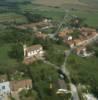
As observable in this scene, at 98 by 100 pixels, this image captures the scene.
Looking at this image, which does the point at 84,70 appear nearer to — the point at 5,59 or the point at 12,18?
the point at 5,59

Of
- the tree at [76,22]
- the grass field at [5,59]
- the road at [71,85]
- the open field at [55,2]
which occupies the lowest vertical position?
the road at [71,85]

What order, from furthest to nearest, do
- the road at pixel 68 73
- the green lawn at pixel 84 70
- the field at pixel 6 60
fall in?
the field at pixel 6 60
the green lawn at pixel 84 70
the road at pixel 68 73

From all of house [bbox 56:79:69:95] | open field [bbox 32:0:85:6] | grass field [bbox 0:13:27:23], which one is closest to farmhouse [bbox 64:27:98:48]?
house [bbox 56:79:69:95]

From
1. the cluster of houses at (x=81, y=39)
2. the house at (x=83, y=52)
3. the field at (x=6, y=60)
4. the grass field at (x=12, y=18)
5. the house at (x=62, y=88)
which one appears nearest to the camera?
the house at (x=62, y=88)

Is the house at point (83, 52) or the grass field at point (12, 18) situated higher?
the grass field at point (12, 18)

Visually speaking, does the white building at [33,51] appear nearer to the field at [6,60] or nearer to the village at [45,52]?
the village at [45,52]

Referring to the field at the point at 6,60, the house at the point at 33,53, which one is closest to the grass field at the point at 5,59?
the field at the point at 6,60

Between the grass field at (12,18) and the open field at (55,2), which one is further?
the open field at (55,2)

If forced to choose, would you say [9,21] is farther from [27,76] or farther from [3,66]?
[27,76]

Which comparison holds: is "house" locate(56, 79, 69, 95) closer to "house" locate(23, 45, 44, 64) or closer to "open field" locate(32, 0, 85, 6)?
"house" locate(23, 45, 44, 64)
